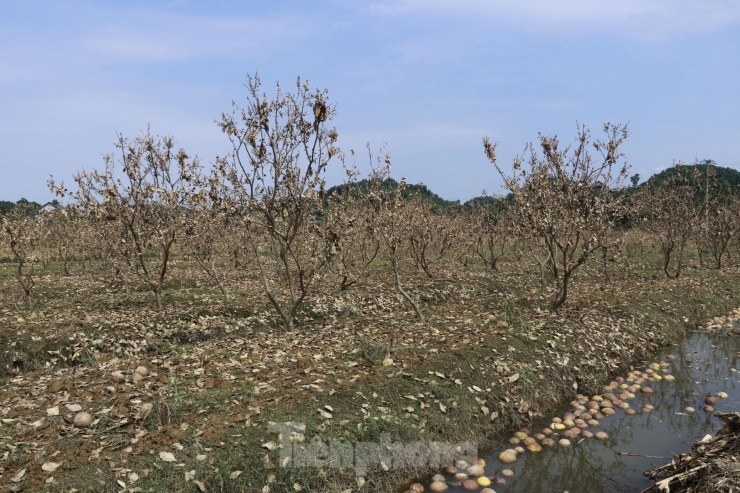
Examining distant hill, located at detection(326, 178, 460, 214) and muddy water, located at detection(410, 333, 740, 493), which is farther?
distant hill, located at detection(326, 178, 460, 214)

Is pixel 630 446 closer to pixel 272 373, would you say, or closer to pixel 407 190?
pixel 272 373

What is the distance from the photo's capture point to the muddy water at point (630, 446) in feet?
22.0

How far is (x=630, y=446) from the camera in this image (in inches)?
301

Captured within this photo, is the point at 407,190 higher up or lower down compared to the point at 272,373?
higher up

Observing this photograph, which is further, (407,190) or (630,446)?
(407,190)

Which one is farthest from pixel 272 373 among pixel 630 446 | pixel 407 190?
pixel 407 190

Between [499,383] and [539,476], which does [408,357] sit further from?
[539,476]

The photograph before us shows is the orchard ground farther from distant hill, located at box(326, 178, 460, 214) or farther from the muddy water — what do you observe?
distant hill, located at box(326, 178, 460, 214)

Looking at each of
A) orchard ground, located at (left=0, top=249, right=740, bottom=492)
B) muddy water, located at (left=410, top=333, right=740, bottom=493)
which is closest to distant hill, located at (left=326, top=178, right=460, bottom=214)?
orchard ground, located at (left=0, top=249, right=740, bottom=492)

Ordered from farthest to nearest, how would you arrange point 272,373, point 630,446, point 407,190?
1. point 407,190
2. point 272,373
3. point 630,446

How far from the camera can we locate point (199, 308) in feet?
45.8

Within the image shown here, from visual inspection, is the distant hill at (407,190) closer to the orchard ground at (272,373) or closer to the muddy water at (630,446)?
the orchard ground at (272,373)

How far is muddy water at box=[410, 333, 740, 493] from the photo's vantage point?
6.71 metres

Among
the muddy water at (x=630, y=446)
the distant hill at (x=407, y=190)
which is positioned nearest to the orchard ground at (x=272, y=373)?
the muddy water at (x=630, y=446)
